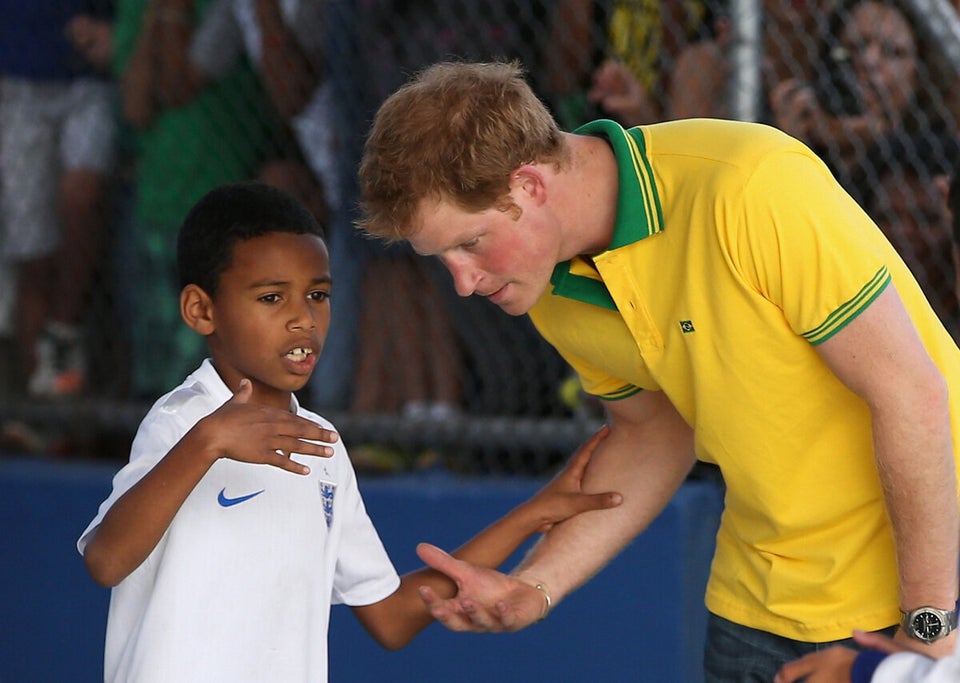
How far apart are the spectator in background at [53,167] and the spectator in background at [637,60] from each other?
1.90 m

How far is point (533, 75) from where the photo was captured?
13.6 feet


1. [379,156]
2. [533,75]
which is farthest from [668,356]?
[533,75]

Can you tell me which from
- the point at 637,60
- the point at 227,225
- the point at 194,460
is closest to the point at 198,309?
the point at 227,225

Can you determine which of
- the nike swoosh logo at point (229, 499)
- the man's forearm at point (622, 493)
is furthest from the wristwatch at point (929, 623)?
the nike swoosh logo at point (229, 499)

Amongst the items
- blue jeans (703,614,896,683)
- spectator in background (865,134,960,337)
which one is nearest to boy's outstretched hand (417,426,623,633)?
blue jeans (703,614,896,683)

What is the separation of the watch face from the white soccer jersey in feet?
3.24

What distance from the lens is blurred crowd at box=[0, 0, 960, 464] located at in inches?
144

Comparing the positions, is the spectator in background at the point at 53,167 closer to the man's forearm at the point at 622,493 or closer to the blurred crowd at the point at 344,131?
the blurred crowd at the point at 344,131

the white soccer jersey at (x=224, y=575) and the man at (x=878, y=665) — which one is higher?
the white soccer jersey at (x=224, y=575)

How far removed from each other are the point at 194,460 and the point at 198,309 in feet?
1.59

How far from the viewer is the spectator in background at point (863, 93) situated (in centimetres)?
363

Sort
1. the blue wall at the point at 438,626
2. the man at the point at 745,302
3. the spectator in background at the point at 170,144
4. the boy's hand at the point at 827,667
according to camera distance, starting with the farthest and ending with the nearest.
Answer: the spectator in background at the point at 170,144
the blue wall at the point at 438,626
the man at the point at 745,302
the boy's hand at the point at 827,667

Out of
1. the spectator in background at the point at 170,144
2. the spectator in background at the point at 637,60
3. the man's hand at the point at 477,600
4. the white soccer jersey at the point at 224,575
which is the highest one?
the spectator in background at the point at 170,144

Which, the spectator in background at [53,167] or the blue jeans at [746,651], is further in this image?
the spectator in background at [53,167]
